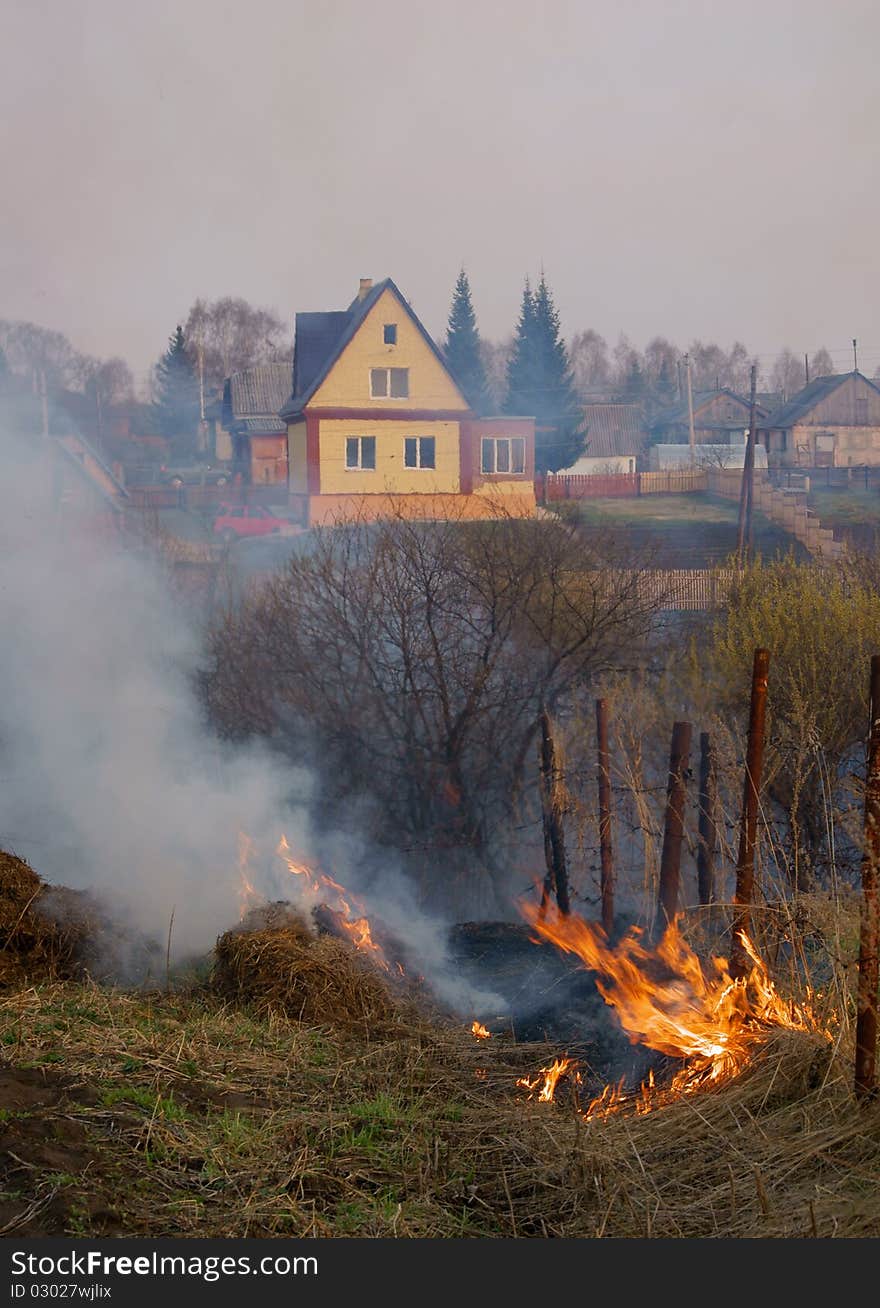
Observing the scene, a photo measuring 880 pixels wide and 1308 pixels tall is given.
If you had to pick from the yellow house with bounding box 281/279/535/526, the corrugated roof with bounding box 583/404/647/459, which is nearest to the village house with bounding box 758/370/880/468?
the corrugated roof with bounding box 583/404/647/459

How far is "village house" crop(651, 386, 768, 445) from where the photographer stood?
7394 centimetres

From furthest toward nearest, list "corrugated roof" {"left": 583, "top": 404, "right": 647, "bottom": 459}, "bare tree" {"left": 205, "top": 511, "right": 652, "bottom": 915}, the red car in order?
"corrugated roof" {"left": 583, "top": 404, "right": 647, "bottom": 459} → the red car → "bare tree" {"left": 205, "top": 511, "right": 652, "bottom": 915}

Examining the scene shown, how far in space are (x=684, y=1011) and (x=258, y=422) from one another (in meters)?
39.3

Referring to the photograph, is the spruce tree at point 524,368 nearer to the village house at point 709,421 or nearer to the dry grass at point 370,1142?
the village house at point 709,421

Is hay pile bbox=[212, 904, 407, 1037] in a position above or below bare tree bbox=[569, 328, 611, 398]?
below

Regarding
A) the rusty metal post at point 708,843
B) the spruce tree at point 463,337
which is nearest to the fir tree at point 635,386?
the spruce tree at point 463,337

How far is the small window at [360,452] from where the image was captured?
1490 inches

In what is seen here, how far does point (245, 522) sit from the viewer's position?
31.7 metres

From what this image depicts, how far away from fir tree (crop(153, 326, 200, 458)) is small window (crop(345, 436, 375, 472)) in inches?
245

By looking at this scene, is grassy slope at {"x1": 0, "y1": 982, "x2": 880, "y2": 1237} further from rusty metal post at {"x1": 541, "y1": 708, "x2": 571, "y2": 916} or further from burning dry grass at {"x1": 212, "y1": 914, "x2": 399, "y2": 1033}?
rusty metal post at {"x1": 541, "y1": 708, "x2": 571, "y2": 916}

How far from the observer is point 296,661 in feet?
59.5

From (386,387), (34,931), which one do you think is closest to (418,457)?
(386,387)

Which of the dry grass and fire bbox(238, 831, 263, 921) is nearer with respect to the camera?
the dry grass

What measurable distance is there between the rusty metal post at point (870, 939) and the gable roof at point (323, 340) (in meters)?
33.6
